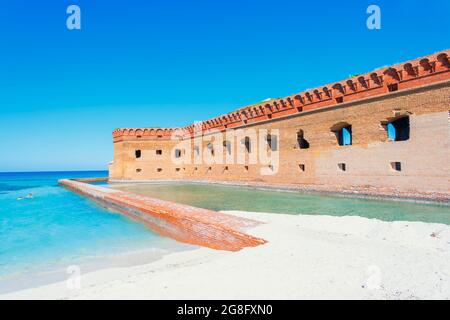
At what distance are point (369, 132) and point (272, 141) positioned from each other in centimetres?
636

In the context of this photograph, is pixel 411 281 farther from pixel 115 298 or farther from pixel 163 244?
pixel 163 244

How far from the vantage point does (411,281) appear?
2.76m

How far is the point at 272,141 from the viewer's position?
1770 centimetres

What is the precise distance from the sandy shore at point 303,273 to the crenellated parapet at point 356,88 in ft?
24.3

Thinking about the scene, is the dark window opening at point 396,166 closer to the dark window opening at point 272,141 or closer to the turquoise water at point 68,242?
the dark window opening at point 272,141

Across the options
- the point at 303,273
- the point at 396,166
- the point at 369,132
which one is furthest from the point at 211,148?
the point at 303,273

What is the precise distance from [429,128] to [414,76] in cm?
190

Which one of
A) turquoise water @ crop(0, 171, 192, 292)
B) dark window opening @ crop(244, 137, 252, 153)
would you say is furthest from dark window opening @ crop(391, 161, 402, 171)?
dark window opening @ crop(244, 137, 252, 153)

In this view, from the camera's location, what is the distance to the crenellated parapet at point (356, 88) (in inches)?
395

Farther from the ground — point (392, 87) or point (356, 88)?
point (356, 88)

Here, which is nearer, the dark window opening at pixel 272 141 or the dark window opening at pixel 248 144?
the dark window opening at pixel 272 141

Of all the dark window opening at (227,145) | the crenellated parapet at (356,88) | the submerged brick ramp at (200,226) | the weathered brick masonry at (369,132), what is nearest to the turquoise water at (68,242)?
the submerged brick ramp at (200,226)

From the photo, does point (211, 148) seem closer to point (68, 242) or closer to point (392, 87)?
point (392, 87)

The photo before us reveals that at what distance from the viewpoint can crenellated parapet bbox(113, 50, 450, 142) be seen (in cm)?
1002
